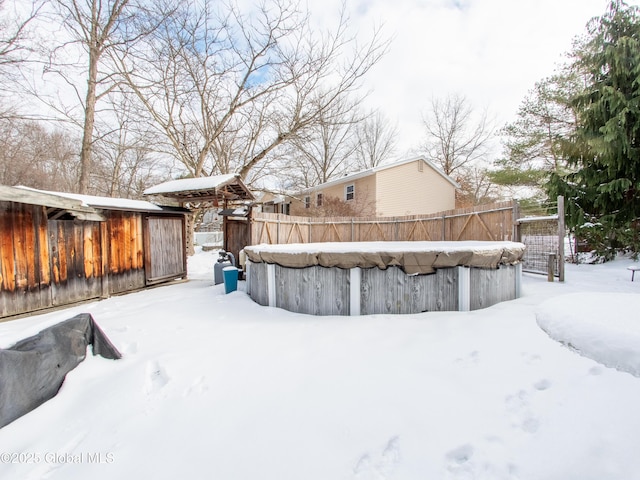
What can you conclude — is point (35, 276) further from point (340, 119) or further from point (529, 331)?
point (340, 119)

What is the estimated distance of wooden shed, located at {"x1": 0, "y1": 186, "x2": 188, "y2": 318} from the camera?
4234mm

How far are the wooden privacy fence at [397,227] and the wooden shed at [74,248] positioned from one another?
247cm

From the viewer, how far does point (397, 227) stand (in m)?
11.0

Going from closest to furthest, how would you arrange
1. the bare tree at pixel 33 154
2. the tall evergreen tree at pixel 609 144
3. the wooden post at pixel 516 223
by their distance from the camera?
the wooden post at pixel 516 223
the tall evergreen tree at pixel 609 144
the bare tree at pixel 33 154

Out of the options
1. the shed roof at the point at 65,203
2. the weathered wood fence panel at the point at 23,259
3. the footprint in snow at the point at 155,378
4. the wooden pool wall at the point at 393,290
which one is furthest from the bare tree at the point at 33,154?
the wooden pool wall at the point at 393,290

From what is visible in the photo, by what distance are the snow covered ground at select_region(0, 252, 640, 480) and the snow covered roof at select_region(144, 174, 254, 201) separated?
14.3 feet

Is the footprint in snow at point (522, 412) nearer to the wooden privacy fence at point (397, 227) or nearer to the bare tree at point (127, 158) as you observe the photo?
the wooden privacy fence at point (397, 227)

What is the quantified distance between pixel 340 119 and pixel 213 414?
1324 cm

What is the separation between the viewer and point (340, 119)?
13016 mm

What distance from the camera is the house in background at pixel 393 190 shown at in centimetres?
1389

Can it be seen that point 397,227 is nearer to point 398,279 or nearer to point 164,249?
point 398,279

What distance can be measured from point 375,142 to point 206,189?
18033mm

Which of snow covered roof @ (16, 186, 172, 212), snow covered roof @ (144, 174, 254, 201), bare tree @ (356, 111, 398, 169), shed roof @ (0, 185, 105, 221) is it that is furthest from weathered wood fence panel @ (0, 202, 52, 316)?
bare tree @ (356, 111, 398, 169)

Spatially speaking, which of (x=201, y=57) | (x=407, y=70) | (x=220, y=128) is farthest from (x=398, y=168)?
(x=201, y=57)
